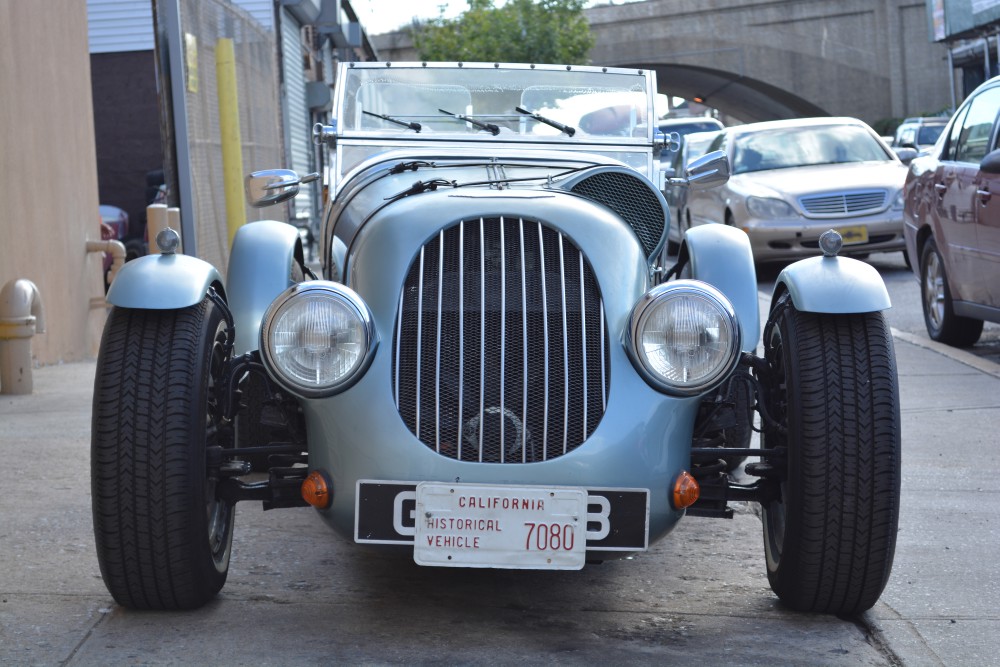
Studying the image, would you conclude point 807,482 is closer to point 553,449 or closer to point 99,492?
point 553,449

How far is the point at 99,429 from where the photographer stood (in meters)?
3.37

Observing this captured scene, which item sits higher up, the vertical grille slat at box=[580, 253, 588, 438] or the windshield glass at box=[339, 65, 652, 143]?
the windshield glass at box=[339, 65, 652, 143]

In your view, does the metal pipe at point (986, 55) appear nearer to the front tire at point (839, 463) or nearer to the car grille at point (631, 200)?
the car grille at point (631, 200)

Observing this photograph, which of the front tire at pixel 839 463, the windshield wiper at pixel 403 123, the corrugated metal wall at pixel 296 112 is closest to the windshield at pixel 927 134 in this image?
the corrugated metal wall at pixel 296 112

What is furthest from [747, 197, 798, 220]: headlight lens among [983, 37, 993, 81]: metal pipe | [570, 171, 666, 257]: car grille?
[983, 37, 993, 81]: metal pipe

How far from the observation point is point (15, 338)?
7.33 m

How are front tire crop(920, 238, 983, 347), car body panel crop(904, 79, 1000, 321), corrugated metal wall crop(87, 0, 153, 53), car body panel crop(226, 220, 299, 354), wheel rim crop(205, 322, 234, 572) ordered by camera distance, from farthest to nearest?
corrugated metal wall crop(87, 0, 153, 53) < front tire crop(920, 238, 983, 347) < car body panel crop(904, 79, 1000, 321) < car body panel crop(226, 220, 299, 354) < wheel rim crop(205, 322, 234, 572)

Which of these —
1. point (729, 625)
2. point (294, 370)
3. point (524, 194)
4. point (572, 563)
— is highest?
point (524, 194)

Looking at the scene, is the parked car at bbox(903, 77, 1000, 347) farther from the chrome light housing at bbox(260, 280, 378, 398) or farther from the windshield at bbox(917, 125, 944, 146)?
the windshield at bbox(917, 125, 944, 146)

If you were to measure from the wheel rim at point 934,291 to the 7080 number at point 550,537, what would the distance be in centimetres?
580

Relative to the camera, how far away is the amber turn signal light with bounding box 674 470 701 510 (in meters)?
3.33

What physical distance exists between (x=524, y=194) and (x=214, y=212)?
7719 mm

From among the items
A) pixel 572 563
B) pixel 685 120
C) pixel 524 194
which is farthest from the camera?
pixel 685 120

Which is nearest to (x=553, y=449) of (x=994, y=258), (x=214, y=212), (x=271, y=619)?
(x=271, y=619)
